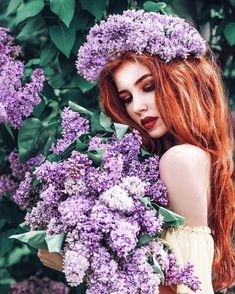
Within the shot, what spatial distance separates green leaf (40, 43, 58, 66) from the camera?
3066mm

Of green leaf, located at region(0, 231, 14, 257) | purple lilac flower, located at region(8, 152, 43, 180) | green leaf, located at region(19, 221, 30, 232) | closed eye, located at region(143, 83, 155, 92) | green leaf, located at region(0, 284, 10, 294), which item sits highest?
closed eye, located at region(143, 83, 155, 92)

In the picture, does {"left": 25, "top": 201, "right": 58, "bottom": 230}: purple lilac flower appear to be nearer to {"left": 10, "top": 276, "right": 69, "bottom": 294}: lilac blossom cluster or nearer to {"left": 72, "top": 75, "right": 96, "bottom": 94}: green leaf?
Answer: {"left": 72, "top": 75, "right": 96, "bottom": 94}: green leaf

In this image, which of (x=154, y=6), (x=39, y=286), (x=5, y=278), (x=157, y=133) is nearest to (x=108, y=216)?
(x=157, y=133)

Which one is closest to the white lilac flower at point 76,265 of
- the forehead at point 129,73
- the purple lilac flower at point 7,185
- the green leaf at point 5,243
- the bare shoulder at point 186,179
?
the bare shoulder at point 186,179

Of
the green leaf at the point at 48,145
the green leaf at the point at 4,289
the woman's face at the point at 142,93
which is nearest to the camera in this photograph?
the woman's face at the point at 142,93

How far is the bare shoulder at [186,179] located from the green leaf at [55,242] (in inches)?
13.2

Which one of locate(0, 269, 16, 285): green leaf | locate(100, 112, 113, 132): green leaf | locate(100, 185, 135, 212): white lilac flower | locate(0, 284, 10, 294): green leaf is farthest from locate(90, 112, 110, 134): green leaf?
locate(0, 269, 16, 285): green leaf

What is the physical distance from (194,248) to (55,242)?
41 centimetres

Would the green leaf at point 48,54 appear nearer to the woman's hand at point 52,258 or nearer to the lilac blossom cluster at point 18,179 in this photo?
the lilac blossom cluster at point 18,179

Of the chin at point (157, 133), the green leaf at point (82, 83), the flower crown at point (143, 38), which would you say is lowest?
the green leaf at point (82, 83)

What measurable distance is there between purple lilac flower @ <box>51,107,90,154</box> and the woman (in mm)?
92

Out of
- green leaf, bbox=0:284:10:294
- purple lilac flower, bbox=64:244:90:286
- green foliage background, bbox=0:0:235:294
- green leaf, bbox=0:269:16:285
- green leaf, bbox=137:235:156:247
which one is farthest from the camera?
green leaf, bbox=0:269:16:285

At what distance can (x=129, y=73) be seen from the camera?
259cm

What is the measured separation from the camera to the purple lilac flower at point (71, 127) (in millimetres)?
2668
